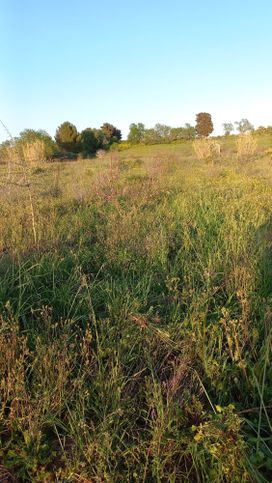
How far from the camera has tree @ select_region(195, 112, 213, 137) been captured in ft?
178

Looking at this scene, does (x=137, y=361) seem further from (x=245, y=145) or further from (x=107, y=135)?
(x=107, y=135)

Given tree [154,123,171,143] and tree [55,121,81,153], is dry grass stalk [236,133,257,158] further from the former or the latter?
tree [154,123,171,143]

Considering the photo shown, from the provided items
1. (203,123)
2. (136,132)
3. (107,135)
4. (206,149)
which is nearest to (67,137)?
(107,135)

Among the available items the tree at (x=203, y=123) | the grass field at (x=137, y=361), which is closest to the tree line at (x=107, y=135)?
the tree at (x=203, y=123)

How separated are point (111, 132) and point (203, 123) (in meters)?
17.5

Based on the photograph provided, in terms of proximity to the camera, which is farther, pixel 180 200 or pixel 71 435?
pixel 180 200

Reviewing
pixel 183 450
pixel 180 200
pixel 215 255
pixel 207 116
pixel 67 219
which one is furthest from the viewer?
pixel 207 116

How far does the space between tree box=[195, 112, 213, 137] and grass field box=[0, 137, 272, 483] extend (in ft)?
173

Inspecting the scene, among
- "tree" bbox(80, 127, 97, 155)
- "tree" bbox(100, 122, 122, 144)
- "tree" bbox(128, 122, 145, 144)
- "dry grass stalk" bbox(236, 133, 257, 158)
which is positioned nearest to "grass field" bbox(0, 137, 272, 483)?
"dry grass stalk" bbox(236, 133, 257, 158)

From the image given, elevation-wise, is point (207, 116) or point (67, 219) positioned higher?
point (207, 116)

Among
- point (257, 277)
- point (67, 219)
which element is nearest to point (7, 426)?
point (257, 277)

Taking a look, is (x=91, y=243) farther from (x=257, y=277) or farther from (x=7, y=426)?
(x=7, y=426)

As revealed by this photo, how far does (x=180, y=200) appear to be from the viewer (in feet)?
23.3

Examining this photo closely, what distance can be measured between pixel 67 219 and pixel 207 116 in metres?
56.0
